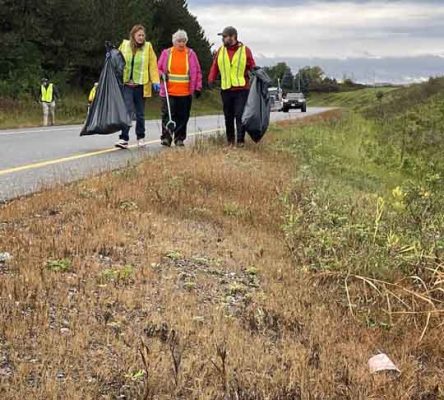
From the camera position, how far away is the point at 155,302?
4020 millimetres

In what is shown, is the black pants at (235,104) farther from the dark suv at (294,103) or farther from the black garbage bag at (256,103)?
the dark suv at (294,103)

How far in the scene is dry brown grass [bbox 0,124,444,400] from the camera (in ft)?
10.4

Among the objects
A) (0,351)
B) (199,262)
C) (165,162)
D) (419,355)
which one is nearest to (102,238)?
(199,262)

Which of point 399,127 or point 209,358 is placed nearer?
point 209,358

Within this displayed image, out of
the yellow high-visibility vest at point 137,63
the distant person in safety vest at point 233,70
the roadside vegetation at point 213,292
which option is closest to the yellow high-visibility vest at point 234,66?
the distant person in safety vest at point 233,70

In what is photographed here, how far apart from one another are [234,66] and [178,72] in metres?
0.90

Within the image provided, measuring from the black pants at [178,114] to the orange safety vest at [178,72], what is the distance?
0.51ft

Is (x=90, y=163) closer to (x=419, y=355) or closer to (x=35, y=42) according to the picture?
(x=419, y=355)

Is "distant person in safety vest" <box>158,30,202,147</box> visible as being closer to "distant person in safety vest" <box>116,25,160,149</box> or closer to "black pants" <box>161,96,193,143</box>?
"black pants" <box>161,96,193,143</box>

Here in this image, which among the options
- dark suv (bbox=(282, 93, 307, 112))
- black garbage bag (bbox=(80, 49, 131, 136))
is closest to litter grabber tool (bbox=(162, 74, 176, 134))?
black garbage bag (bbox=(80, 49, 131, 136))

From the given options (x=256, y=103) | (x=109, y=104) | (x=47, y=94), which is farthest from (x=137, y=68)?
(x=47, y=94)

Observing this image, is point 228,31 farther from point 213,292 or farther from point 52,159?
point 213,292

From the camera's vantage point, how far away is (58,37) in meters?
37.0

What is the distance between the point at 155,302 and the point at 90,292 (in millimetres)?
386
